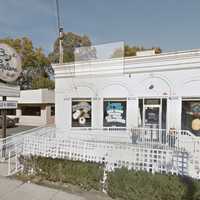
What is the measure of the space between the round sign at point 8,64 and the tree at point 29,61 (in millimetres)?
18048

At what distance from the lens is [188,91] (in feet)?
30.3

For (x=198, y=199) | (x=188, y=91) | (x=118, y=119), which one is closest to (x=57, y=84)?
(x=118, y=119)

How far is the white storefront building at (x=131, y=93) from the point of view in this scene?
943cm

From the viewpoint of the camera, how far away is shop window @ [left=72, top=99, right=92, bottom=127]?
467 inches

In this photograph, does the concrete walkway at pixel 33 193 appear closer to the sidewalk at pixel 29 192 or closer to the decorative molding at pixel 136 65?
the sidewalk at pixel 29 192

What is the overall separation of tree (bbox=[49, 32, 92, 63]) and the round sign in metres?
24.8

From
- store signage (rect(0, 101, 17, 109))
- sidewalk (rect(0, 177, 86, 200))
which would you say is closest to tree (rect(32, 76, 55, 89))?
store signage (rect(0, 101, 17, 109))

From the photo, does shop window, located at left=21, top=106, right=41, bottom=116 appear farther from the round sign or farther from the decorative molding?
the round sign

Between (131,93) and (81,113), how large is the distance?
3.55 m

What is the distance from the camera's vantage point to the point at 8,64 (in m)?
7.93

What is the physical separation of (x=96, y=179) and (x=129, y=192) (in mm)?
981

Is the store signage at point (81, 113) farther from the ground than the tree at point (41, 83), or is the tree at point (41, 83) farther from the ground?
the tree at point (41, 83)

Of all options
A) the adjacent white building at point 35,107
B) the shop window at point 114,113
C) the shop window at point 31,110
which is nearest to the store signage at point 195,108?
the shop window at point 114,113

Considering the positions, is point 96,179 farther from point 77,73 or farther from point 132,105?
point 77,73
